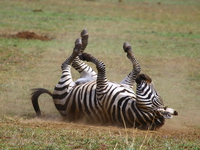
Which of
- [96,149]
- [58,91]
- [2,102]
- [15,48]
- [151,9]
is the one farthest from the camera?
[151,9]

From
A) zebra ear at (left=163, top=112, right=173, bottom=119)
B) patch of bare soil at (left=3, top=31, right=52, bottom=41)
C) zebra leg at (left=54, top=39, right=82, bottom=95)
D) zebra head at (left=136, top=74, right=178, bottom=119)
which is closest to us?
zebra ear at (left=163, top=112, right=173, bottom=119)

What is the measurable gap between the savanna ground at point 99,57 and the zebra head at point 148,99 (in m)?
0.31

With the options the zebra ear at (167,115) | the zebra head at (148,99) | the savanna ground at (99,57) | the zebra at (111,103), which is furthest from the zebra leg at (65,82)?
the zebra ear at (167,115)

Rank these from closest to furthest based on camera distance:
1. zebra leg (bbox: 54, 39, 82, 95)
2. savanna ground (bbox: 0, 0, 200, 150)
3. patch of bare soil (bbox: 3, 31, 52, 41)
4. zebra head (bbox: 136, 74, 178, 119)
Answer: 1. savanna ground (bbox: 0, 0, 200, 150)
2. zebra head (bbox: 136, 74, 178, 119)
3. zebra leg (bbox: 54, 39, 82, 95)
4. patch of bare soil (bbox: 3, 31, 52, 41)

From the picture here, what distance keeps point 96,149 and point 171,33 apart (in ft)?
38.7

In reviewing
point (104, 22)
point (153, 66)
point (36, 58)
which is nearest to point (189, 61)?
point (153, 66)

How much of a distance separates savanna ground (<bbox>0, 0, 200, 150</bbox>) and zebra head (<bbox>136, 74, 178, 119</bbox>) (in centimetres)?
31

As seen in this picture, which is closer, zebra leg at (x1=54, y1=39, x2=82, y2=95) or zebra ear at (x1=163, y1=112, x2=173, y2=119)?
zebra ear at (x1=163, y1=112, x2=173, y2=119)

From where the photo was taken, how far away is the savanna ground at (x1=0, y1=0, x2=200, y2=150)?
15.8ft

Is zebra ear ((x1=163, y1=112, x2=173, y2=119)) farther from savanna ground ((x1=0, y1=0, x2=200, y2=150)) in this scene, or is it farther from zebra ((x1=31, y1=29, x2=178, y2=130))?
savanna ground ((x1=0, y1=0, x2=200, y2=150))

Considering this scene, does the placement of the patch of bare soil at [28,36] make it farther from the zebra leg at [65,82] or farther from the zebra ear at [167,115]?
the zebra ear at [167,115]

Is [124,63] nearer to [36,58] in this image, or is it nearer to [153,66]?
[153,66]

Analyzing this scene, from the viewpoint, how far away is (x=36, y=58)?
10766 millimetres

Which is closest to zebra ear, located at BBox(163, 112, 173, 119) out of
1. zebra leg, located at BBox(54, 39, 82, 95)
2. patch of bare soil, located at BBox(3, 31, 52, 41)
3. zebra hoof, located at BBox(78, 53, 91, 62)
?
zebra leg, located at BBox(54, 39, 82, 95)
